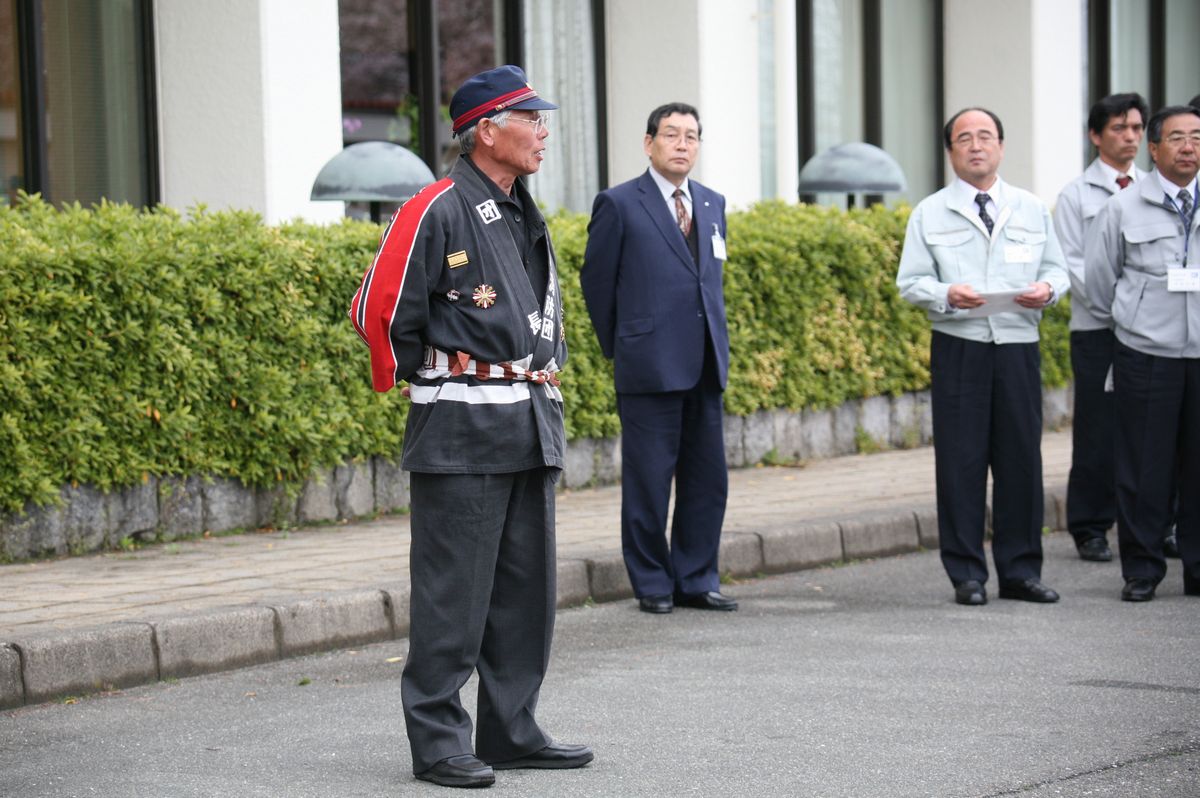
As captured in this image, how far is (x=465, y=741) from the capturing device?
193 inches

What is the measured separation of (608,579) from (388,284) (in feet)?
11.3

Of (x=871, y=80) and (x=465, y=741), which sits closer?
(x=465, y=741)

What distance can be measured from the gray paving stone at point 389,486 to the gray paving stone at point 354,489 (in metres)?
0.05

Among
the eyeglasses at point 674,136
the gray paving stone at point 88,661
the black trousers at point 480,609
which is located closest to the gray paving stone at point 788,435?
the eyeglasses at point 674,136

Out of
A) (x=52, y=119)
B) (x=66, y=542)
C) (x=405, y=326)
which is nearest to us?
(x=405, y=326)

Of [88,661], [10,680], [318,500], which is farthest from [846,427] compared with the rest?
[10,680]

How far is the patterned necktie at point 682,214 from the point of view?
776 cm

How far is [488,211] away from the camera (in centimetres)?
491

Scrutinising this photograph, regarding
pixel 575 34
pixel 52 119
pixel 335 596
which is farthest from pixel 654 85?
pixel 335 596

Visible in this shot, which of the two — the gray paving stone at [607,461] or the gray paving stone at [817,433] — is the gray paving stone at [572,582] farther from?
the gray paving stone at [817,433]

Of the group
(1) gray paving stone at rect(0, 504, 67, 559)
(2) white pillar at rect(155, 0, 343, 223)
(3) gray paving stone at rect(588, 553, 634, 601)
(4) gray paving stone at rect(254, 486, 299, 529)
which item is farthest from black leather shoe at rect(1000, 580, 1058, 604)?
(2) white pillar at rect(155, 0, 343, 223)

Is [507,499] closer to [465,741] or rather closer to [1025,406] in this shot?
[465,741]

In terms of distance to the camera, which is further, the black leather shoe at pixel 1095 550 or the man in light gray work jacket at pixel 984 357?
the black leather shoe at pixel 1095 550

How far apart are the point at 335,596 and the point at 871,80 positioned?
9.73m
